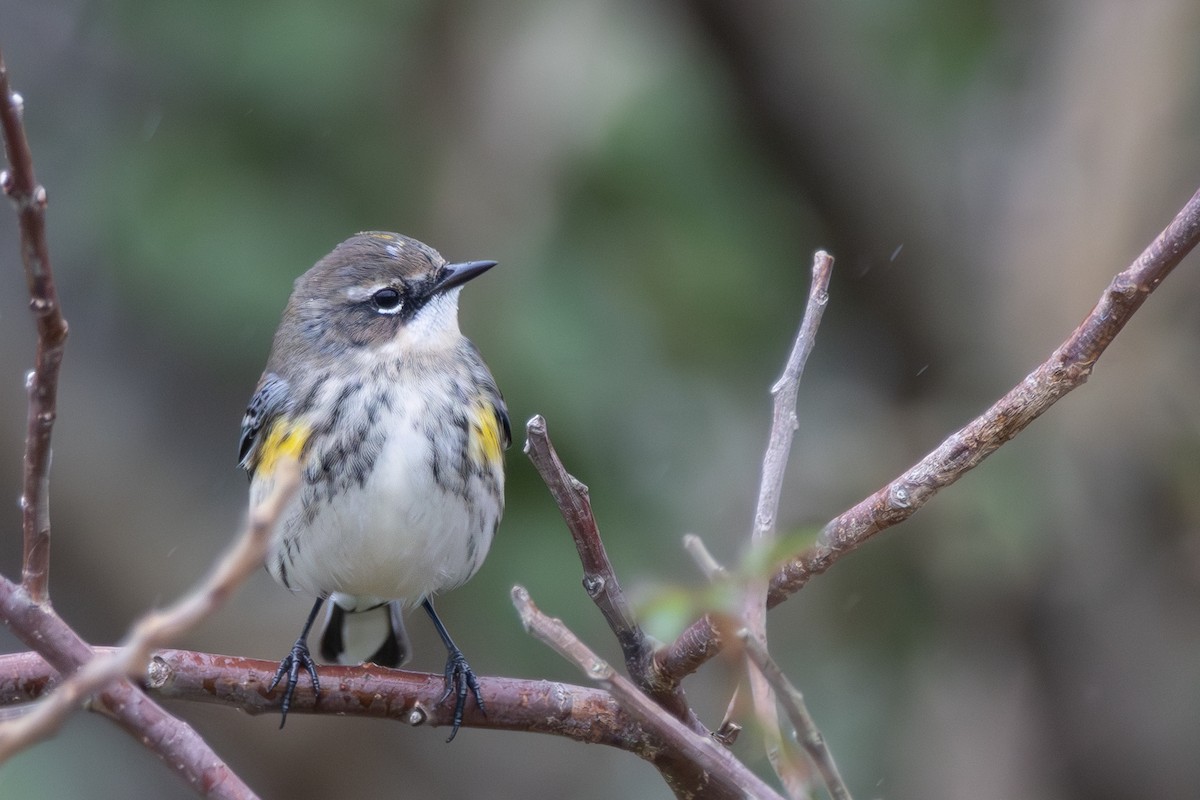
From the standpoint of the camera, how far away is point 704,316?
615cm

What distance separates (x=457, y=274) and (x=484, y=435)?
19.2 inches

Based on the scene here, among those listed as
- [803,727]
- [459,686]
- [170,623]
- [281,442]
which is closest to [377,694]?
[459,686]

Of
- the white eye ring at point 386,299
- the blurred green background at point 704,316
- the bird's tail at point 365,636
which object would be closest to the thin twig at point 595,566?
the white eye ring at point 386,299

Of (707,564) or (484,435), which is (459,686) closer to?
(484,435)

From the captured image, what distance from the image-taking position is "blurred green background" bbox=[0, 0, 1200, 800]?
215 inches

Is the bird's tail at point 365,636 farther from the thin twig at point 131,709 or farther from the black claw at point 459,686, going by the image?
the thin twig at point 131,709

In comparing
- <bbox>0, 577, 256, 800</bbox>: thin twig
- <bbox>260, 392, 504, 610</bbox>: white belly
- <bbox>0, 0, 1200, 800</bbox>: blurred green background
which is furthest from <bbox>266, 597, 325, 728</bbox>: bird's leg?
<bbox>0, 0, 1200, 800</bbox>: blurred green background

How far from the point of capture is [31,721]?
1.26 meters

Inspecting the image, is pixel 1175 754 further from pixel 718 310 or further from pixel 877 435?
pixel 718 310

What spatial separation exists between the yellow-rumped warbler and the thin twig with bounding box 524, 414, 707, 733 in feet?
2.37

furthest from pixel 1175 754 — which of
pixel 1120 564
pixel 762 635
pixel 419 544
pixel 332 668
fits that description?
pixel 762 635

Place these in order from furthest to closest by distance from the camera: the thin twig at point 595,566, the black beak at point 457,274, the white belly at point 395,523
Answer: the black beak at point 457,274, the white belly at point 395,523, the thin twig at point 595,566

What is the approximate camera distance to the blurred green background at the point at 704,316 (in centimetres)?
546

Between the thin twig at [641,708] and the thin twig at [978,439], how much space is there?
0.36 m
